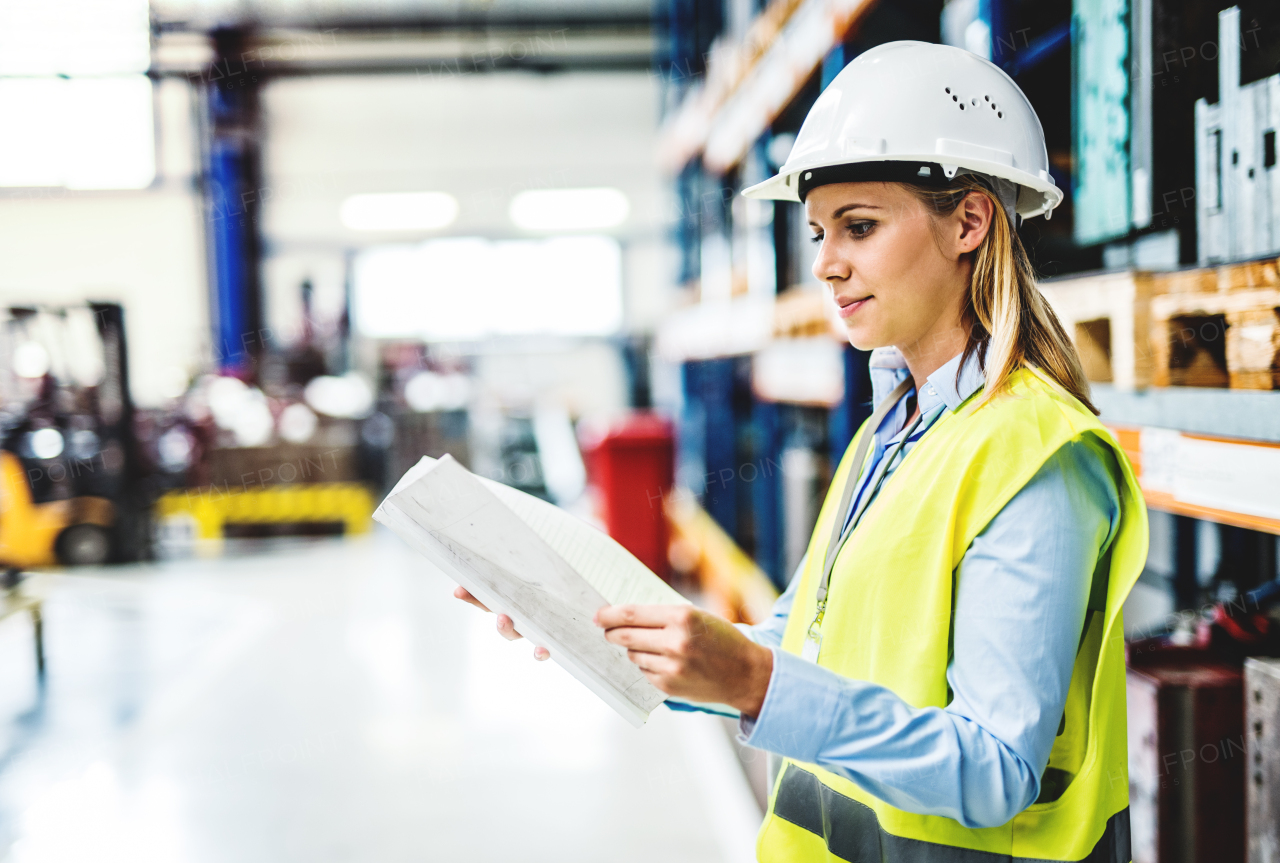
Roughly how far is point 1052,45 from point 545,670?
448cm

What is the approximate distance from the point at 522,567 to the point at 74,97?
17.4 m

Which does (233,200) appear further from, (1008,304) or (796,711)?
(796,711)

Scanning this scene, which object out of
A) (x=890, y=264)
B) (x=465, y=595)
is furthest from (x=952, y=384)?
(x=465, y=595)

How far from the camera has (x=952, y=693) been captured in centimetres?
113

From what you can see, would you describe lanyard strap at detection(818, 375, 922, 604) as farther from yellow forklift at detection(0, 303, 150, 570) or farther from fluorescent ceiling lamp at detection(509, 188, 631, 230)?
fluorescent ceiling lamp at detection(509, 188, 631, 230)

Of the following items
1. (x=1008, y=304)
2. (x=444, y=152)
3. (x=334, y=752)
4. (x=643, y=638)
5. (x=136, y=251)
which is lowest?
(x=334, y=752)

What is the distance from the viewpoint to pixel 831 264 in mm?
1276

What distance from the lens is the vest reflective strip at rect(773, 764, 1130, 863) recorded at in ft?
3.75

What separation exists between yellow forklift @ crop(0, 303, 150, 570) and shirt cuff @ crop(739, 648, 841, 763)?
983 centimetres

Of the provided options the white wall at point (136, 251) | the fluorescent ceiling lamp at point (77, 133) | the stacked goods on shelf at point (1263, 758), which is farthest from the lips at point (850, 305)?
the fluorescent ceiling lamp at point (77, 133)

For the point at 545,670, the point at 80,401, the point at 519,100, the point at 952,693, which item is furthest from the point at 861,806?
the point at 519,100

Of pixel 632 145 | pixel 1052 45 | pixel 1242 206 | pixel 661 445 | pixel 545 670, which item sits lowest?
pixel 545 670

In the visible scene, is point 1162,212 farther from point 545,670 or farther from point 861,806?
point 545,670

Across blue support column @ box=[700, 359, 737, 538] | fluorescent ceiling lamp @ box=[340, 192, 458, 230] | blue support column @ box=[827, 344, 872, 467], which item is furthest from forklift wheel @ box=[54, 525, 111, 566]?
blue support column @ box=[827, 344, 872, 467]
